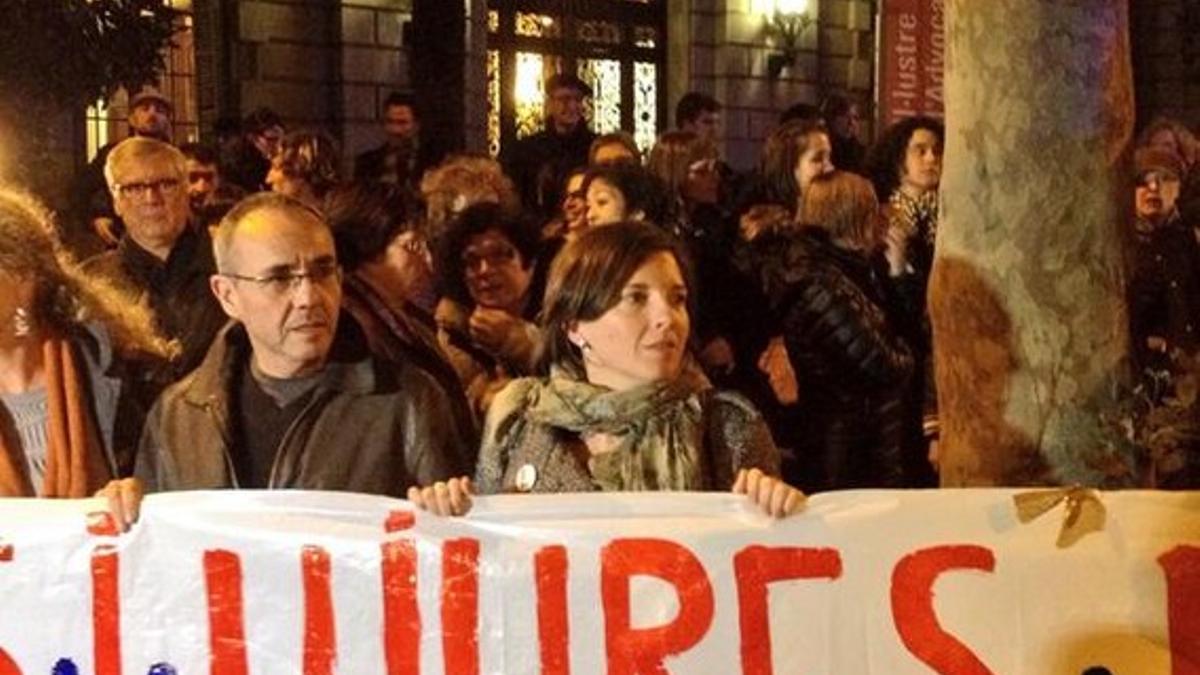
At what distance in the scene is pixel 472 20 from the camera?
16844 mm

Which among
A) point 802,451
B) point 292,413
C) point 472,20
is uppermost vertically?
point 472,20

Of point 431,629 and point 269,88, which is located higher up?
point 269,88

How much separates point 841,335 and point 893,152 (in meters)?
2.07

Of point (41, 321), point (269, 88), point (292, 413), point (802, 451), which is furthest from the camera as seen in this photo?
point (269, 88)

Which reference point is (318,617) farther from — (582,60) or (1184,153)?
(582,60)

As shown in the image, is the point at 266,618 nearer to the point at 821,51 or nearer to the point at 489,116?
the point at 489,116

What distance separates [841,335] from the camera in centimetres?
664

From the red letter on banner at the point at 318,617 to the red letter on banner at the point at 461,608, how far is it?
0.22 m

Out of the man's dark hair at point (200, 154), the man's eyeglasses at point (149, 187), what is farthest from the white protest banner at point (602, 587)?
the man's dark hair at point (200, 154)

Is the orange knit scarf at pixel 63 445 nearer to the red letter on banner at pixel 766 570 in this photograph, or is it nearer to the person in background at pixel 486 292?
the person in background at pixel 486 292

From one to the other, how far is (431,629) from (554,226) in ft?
10.5

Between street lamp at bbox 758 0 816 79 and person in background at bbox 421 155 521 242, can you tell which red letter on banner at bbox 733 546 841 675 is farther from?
street lamp at bbox 758 0 816 79

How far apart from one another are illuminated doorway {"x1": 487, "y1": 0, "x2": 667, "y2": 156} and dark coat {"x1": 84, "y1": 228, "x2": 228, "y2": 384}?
1018 cm

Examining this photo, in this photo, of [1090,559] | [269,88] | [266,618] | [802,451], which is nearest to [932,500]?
[1090,559]
